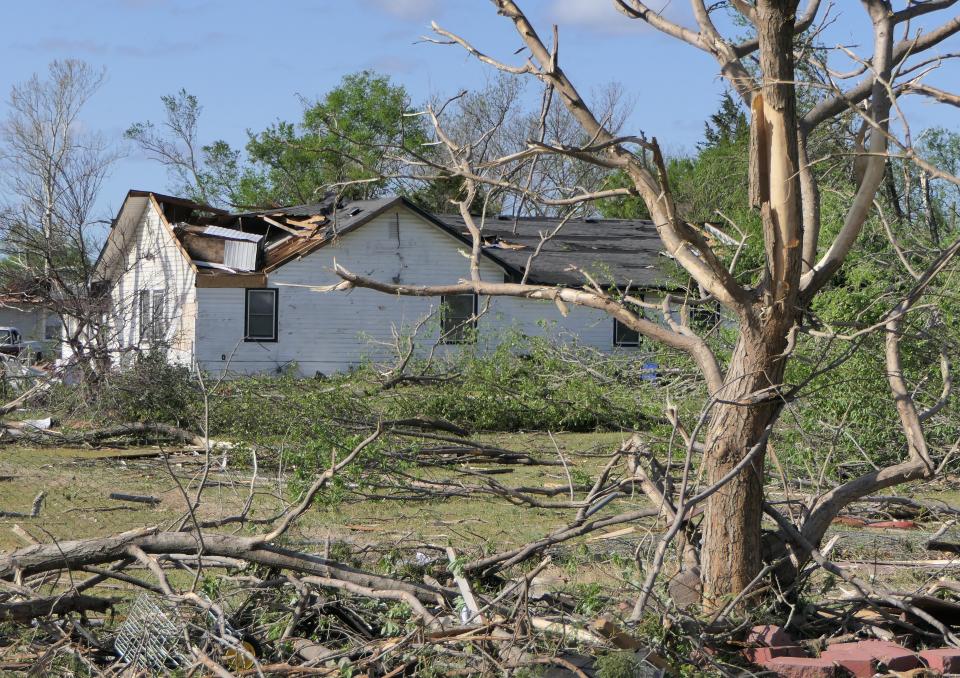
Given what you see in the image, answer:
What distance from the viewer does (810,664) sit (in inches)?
182

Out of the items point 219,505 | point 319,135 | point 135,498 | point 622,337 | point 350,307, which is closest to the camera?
point 219,505

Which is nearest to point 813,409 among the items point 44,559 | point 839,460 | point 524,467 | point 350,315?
point 839,460

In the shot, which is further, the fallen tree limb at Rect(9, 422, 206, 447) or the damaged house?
the damaged house

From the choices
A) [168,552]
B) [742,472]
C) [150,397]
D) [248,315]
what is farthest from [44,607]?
[248,315]

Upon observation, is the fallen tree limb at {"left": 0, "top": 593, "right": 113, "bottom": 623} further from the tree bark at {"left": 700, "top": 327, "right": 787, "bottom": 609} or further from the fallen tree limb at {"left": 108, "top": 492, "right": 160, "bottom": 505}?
the fallen tree limb at {"left": 108, "top": 492, "right": 160, "bottom": 505}

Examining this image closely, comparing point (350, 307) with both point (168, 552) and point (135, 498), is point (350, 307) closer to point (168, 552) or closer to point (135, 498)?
point (135, 498)

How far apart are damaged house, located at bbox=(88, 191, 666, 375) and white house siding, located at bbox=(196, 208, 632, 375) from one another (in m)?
0.02

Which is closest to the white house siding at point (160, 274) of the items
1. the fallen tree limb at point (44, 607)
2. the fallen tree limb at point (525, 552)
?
the fallen tree limb at point (44, 607)

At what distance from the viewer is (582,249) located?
28.9 m

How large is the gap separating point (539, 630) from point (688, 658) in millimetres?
647

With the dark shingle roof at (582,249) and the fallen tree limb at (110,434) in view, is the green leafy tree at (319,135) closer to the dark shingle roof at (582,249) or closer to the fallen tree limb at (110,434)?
the dark shingle roof at (582,249)

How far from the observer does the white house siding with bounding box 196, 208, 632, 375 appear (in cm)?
2391

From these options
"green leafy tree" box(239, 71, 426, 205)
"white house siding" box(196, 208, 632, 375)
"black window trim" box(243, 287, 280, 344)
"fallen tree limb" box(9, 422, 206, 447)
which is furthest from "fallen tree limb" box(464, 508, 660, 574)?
"green leafy tree" box(239, 71, 426, 205)

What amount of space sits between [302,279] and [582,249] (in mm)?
8170
